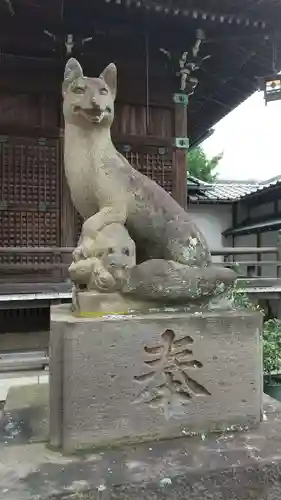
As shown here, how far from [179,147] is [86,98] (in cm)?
526

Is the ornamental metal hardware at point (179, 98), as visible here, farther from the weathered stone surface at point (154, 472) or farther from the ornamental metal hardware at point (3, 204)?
the weathered stone surface at point (154, 472)

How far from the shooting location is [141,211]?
2.49 metres

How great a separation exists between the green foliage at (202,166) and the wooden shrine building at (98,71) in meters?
14.1

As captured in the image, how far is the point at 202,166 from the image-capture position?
22438 millimetres

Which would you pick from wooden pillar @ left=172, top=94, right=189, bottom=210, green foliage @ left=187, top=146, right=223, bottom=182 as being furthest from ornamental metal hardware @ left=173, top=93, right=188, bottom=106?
green foliage @ left=187, top=146, right=223, bottom=182

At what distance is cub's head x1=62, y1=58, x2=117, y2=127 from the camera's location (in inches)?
96.6

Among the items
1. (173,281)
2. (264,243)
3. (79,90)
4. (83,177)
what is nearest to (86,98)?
(79,90)

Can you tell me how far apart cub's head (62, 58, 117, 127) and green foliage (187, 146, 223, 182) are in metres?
19.6

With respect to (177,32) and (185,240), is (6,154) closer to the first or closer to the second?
(177,32)

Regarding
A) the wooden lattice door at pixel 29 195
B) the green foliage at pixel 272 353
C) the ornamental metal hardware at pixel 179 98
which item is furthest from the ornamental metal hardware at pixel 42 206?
the green foliage at pixel 272 353

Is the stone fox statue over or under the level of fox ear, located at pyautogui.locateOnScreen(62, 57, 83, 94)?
under

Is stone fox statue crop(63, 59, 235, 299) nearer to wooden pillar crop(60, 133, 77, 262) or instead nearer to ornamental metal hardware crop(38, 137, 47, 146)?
wooden pillar crop(60, 133, 77, 262)

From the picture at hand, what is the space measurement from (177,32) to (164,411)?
6275 mm

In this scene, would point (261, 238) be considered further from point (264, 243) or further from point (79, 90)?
point (79, 90)
